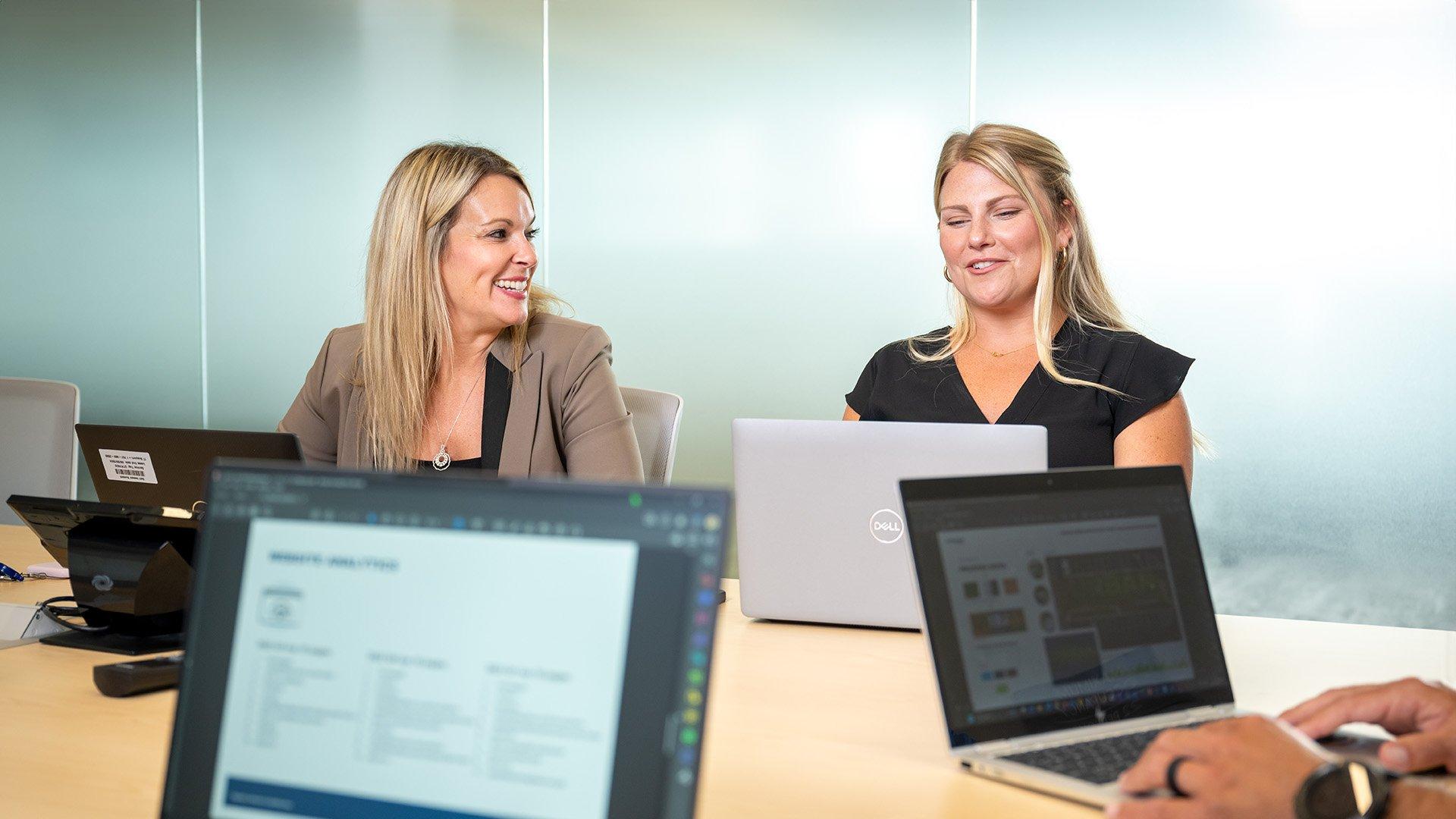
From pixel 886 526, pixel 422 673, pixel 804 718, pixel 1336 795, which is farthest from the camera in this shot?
pixel 886 526

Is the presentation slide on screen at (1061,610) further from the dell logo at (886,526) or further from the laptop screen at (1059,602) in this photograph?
the dell logo at (886,526)

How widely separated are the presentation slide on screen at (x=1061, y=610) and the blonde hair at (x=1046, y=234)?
1.21 m

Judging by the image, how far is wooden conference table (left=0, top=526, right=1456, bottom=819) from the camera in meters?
1.12

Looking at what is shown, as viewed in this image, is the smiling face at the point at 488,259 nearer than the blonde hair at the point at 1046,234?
No

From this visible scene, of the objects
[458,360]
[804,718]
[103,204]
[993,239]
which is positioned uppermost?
[103,204]

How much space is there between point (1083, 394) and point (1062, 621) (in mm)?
1318

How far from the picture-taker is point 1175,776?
3.22 ft

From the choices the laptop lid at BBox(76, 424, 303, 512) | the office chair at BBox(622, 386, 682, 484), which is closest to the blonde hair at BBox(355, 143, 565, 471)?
the office chair at BBox(622, 386, 682, 484)

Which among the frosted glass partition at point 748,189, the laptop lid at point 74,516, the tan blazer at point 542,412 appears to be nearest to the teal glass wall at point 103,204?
→ the frosted glass partition at point 748,189

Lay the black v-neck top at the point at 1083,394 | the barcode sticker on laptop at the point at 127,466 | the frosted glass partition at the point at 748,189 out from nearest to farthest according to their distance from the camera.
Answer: the barcode sticker on laptop at the point at 127,466
the black v-neck top at the point at 1083,394
the frosted glass partition at the point at 748,189

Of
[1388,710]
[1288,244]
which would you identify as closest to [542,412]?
[1388,710]

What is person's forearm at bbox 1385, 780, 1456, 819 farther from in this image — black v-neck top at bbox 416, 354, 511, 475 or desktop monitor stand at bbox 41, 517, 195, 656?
black v-neck top at bbox 416, 354, 511, 475

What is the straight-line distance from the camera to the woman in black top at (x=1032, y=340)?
8.03 ft

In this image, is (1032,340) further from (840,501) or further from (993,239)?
(840,501)
